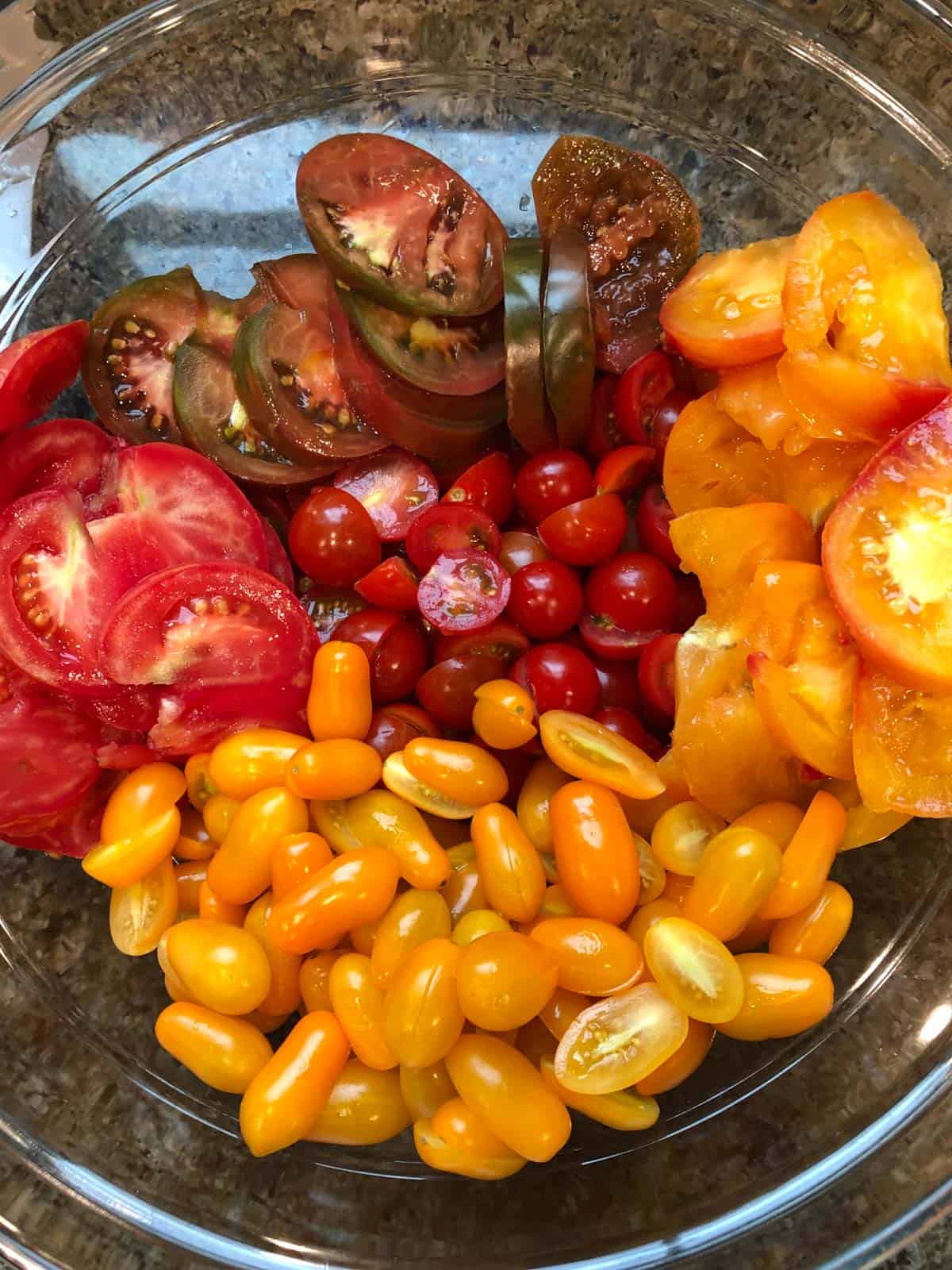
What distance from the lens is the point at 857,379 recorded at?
3.38ft

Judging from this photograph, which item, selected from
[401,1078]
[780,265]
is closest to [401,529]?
[780,265]

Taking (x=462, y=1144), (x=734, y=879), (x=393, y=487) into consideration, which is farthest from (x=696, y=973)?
(x=393, y=487)

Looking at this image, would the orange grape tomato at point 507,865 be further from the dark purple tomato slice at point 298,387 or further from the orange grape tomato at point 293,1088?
the dark purple tomato slice at point 298,387

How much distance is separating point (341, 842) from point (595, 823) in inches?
12.6

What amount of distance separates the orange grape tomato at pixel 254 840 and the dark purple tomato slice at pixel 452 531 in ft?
1.26

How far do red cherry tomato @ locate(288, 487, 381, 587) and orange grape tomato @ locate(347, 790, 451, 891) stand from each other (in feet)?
1.05

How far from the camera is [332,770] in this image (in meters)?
1.10

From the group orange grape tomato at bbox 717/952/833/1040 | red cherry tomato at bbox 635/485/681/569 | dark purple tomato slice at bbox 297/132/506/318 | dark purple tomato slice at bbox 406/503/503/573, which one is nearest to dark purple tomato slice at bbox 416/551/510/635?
dark purple tomato slice at bbox 406/503/503/573

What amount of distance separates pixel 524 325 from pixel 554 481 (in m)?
0.22

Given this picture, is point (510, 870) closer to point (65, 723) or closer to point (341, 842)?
point (341, 842)

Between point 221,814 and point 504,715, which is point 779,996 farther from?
point 221,814

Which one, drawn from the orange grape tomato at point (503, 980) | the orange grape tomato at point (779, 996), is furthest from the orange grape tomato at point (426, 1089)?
the orange grape tomato at point (779, 996)

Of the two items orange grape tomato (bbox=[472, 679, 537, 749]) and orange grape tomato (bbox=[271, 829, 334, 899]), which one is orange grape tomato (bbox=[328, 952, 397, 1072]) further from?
orange grape tomato (bbox=[472, 679, 537, 749])

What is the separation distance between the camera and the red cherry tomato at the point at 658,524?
1.30m
